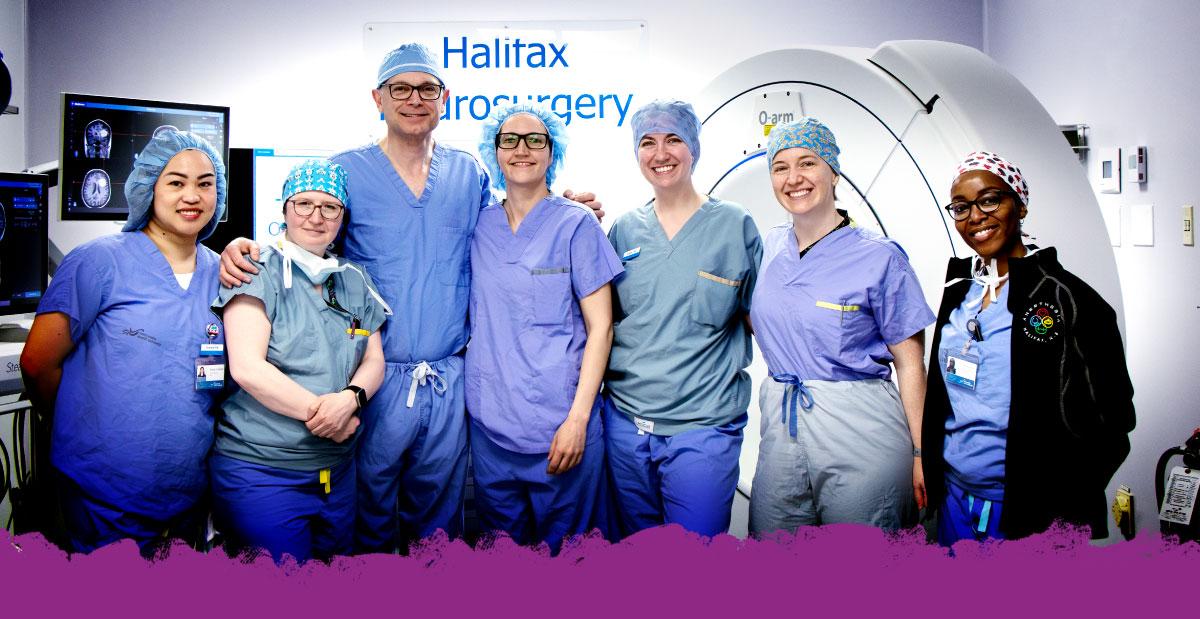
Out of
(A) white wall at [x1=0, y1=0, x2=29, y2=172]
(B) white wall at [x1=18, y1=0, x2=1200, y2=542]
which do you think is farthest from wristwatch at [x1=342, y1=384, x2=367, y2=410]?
(A) white wall at [x1=0, y1=0, x2=29, y2=172]

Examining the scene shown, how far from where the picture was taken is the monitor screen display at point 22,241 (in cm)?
210

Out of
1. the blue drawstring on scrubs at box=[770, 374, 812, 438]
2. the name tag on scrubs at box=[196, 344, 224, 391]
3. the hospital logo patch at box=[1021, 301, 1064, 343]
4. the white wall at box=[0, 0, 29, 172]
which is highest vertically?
the white wall at box=[0, 0, 29, 172]

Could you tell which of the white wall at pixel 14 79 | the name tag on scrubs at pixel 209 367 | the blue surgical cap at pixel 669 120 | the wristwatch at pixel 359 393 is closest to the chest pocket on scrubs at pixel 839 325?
the blue surgical cap at pixel 669 120

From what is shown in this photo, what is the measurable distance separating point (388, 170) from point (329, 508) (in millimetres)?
736

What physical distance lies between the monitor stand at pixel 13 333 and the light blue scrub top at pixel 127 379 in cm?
78

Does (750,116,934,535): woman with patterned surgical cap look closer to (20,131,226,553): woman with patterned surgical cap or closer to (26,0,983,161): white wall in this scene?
(20,131,226,553): woman with patterned surgical cap

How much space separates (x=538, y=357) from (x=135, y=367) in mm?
755

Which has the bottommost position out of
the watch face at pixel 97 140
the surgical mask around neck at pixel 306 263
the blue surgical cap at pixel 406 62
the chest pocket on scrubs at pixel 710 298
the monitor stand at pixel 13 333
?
the monitor stand at pixel 13 333

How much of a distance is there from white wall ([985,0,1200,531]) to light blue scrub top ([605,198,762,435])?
1342mm

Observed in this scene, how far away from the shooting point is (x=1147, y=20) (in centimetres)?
237

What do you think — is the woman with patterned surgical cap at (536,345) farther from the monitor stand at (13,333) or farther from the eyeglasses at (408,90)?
the monitor stand at (13,333)

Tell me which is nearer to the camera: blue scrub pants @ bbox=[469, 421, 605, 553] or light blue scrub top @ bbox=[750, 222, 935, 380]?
light blue scrub top @ bbox=[750, 222, 935, 380]

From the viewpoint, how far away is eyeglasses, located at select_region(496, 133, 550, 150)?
1730 millimetres

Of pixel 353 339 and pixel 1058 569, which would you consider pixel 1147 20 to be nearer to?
pixel 1058 569
